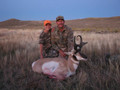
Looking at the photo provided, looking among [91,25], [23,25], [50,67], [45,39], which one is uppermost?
[23,25]

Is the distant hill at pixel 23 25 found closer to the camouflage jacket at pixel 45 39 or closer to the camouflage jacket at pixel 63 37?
the camouflage jacket at pixel 45 39

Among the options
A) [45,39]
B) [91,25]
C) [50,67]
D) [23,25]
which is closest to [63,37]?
[45,39]

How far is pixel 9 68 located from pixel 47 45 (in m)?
1.65

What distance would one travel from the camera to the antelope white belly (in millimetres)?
2863

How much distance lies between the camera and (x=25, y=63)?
3988 millimetres

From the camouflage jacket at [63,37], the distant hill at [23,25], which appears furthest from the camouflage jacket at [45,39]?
the distant hill at [23,25]

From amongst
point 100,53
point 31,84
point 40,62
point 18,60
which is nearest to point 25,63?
point 18,60

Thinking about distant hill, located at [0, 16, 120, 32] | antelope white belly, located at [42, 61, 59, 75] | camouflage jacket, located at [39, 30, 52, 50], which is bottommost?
antelope white belly, located at [42, 61, 59, 75]

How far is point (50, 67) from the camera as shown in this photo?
9.49ft

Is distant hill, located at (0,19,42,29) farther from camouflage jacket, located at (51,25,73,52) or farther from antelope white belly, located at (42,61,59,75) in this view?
antelope white belly, located at (42,61,59,75)

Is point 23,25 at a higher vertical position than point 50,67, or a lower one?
higher

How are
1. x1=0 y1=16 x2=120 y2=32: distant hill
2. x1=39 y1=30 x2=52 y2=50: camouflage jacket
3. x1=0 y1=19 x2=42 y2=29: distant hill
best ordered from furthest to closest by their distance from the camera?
x1=0 y1=19 x2=42 y2=29: distant hill → x1=0 y1=16 x2=120 y2=32: distant hill → x1=39 y1=30 x2=52 y2=50: camouflage jacket

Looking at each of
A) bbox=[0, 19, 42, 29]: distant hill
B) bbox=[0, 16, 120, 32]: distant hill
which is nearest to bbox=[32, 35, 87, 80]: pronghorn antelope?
bbox=[0, 16, 120, 32]: distant hill

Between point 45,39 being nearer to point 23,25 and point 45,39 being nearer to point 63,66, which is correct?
point 63,66
